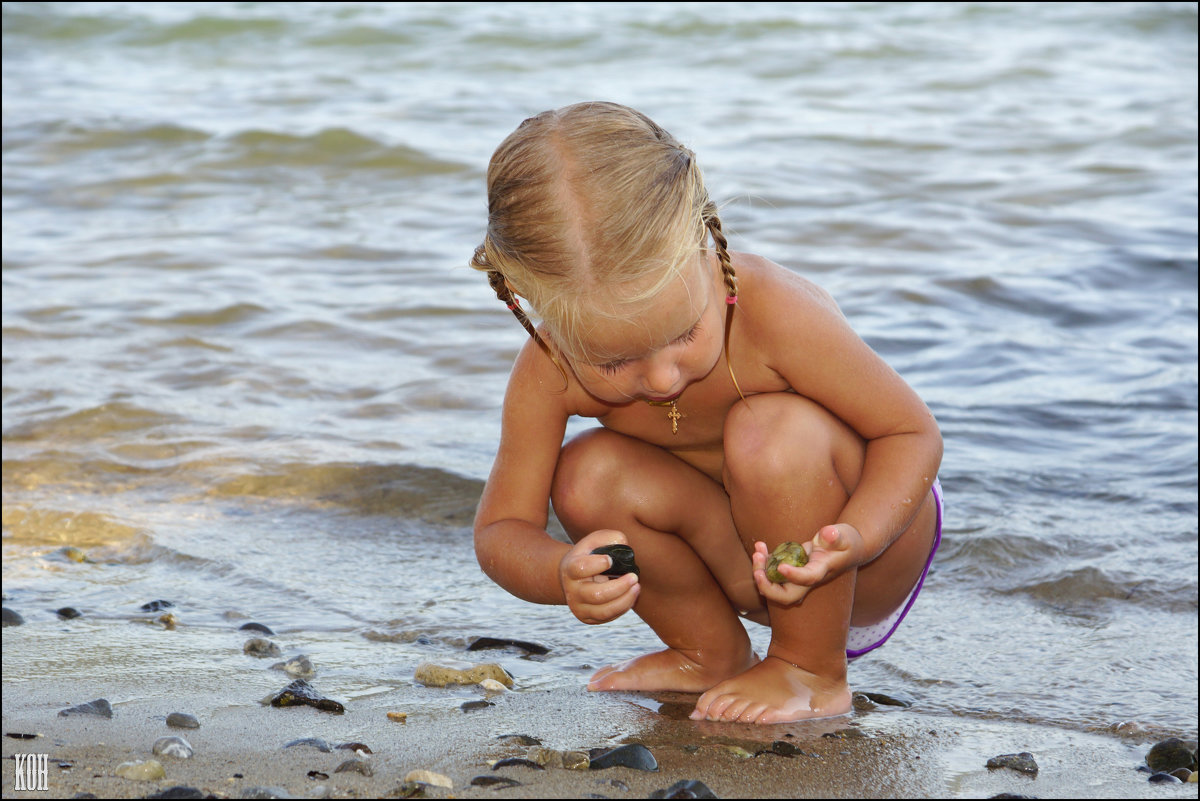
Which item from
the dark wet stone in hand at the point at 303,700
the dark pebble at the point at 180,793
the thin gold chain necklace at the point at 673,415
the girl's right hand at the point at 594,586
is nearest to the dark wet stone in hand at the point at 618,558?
the girl's right hand at the point at 594,586

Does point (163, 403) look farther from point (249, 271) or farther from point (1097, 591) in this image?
point (1097, 591)

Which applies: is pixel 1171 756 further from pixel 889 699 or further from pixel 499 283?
pixel 499 283

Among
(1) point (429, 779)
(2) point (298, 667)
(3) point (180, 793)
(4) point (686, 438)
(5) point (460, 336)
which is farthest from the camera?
(5) point (460, 336)

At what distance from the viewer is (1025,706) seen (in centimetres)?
262

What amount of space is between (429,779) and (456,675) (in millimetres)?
679

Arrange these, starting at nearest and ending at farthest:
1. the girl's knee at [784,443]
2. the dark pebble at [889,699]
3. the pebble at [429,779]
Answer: the pebble at [429,779]
the girl's knee at [784,443]
the dark pebble at [889,699]

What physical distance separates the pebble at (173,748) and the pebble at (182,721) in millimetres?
139

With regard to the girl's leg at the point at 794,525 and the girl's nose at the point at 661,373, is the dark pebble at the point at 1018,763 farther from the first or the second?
the girl's nose at the point at 661,373

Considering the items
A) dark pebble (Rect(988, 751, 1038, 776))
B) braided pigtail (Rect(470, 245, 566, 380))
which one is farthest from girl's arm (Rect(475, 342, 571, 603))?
dark pebble (Rect(988, 751, 1038, 776))

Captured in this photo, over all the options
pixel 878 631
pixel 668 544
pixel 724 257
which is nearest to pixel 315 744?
pixel 668 544

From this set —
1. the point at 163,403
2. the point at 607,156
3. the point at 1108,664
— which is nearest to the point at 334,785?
the point at 607,156

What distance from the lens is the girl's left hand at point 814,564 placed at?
212 centimetres

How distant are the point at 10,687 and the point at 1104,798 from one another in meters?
2.00

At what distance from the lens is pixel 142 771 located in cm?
194
